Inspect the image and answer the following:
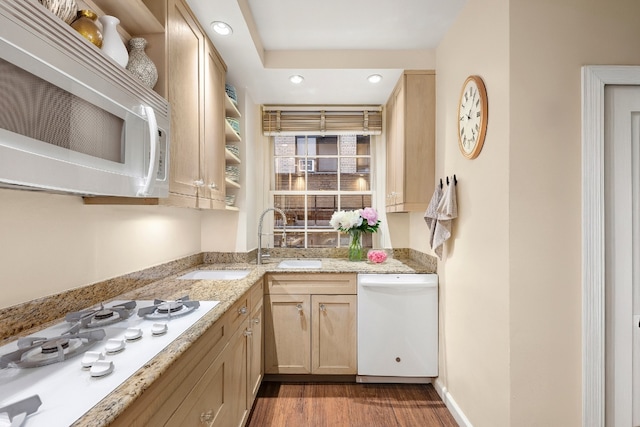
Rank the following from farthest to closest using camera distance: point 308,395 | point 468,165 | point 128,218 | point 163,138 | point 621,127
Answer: point 308,395, point 468,165, point 128,218, point 621,127, point 163,138

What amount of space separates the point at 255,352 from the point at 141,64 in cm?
177

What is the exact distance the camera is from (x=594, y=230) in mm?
1357

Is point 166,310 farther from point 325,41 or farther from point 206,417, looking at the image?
point 325,41

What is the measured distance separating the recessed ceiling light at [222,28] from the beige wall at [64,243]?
115 centimetres

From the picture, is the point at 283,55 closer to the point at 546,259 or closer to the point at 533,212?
the point at 533,212

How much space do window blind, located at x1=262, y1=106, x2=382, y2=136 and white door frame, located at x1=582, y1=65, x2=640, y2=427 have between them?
179 centimetres

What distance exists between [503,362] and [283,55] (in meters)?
2.40

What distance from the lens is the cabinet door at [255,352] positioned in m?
1.86

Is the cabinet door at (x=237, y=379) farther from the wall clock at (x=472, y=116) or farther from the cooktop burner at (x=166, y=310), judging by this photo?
the wall clock at (x=472, y=116)

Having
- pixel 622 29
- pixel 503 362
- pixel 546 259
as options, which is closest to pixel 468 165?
pixel 546 259

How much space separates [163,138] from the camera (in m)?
1.23

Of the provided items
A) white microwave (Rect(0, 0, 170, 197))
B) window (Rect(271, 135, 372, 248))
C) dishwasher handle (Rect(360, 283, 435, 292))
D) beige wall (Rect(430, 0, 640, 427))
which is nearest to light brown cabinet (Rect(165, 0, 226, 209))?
white microwave (Rect(0, 0, 170, 197))

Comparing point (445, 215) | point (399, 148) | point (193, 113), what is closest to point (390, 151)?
point (399, 148)

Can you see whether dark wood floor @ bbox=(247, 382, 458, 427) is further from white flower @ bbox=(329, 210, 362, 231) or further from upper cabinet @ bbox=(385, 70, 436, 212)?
upper cabinet @ bbox=(385, 70, 436, 212)
